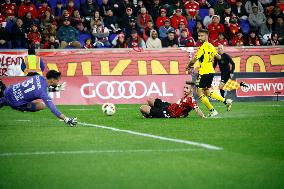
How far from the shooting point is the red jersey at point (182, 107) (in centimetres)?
1625

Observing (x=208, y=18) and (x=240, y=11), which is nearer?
(x=208, y=18)

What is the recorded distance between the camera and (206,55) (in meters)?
17.3

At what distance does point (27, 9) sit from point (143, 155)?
1798cm

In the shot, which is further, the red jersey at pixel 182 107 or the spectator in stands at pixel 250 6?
the spectator in stands at pixel 250 6

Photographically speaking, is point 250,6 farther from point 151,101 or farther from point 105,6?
point 151,101

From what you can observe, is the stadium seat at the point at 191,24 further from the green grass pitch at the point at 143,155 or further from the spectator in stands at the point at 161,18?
the green grass pitch at the point at 143,155

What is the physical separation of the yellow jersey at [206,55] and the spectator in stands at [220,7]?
11909 mm

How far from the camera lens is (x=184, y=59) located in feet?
85.0

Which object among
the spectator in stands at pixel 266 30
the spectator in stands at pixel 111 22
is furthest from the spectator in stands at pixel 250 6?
the spectator in stands at pixel 111 22

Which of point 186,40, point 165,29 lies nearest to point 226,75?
point 186,40

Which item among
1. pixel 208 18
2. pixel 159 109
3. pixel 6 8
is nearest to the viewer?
pixel 159 109

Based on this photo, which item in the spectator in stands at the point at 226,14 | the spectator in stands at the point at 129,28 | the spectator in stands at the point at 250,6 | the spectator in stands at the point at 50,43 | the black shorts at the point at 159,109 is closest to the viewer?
the black shorts at the point at 159,109

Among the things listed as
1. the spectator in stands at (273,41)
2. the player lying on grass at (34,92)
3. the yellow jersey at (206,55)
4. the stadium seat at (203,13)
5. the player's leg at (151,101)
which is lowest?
the player's leg at (151,101)

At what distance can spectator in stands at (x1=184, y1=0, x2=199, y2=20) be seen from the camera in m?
28.8
